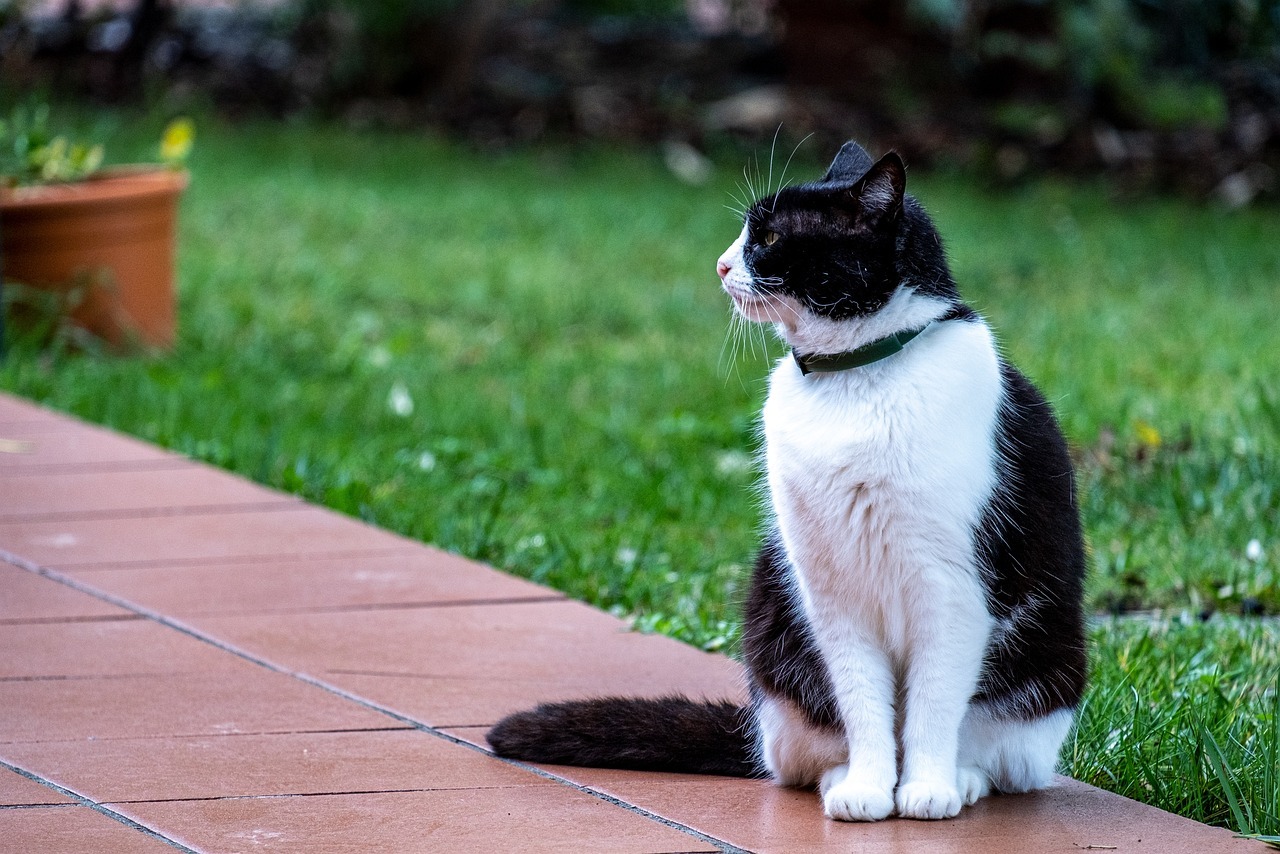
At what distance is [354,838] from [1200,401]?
3.79 m

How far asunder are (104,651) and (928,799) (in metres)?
1.63

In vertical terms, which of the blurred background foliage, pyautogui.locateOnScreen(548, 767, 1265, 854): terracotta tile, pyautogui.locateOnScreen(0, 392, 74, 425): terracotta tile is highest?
the blurred background foliage

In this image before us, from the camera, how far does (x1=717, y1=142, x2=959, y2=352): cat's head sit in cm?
227

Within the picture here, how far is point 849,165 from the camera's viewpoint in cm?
248

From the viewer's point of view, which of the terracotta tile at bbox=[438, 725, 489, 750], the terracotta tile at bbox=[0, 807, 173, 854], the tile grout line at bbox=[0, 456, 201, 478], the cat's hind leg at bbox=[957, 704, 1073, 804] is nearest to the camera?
the terracotta tile at bbox=[0, 807, 173, 854]

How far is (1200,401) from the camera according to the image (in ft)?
17.1

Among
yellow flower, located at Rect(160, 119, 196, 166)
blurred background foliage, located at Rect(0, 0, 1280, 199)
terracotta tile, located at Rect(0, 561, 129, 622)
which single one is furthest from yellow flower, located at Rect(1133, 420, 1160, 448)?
blurred background foliage, located at Rect(0, 0, 1280, 199)

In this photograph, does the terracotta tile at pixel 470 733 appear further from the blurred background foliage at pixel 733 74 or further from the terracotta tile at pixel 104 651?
the blurred background foliage at pixel 733 74

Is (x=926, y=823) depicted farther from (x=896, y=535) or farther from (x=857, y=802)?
(x=896, y=535)

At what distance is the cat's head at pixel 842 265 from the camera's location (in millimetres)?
2273

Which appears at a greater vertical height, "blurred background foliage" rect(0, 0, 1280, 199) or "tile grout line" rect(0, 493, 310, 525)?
"blurred background foliage" rect(0, 0, 1280, 199)

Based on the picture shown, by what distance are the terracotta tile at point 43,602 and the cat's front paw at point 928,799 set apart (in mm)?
1736

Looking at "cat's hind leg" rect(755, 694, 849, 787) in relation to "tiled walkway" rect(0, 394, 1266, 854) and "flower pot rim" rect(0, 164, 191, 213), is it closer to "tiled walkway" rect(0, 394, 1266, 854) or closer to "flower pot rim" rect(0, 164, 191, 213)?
"tiled walkway" rect(0, 394, 1266, 854)

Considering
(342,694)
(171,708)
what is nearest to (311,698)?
(342,694)
